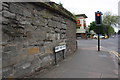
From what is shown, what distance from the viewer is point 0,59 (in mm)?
2049

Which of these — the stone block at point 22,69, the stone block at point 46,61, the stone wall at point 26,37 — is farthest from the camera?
the stone block at point 46,61

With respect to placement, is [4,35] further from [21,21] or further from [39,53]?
[39,53]

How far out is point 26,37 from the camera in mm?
2693

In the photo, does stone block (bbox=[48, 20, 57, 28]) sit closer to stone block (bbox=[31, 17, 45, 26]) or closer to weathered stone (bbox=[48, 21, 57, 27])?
weathered stone (bbox=[48, 21, 57, 27])

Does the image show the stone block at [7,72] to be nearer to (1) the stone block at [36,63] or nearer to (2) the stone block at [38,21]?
(1) the stone block at [36,63]

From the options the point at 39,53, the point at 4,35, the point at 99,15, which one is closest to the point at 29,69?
the point at 39,53

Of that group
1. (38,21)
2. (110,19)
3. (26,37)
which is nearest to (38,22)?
(38,21)

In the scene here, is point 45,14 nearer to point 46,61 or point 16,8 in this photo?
point 16,8

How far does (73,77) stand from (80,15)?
29272mm

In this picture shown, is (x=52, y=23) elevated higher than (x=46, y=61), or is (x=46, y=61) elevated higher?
(x=52, y=23)

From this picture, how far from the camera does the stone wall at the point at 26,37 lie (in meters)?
2.17

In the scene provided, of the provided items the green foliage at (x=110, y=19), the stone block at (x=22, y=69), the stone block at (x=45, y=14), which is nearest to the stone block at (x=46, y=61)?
the stone block at (x=22, y=69)

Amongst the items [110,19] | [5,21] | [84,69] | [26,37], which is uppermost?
[110,19]

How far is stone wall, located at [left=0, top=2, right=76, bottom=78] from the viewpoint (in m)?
2.17
